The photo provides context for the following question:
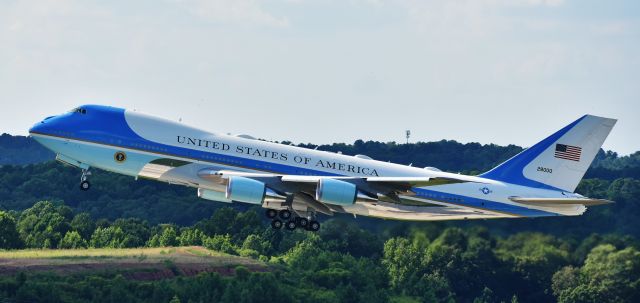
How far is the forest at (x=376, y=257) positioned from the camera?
234ft

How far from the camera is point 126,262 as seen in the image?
73.7m

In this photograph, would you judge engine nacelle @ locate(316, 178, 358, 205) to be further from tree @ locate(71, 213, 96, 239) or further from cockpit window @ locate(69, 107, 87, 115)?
tree @ locate(71, 213, 96, 239)

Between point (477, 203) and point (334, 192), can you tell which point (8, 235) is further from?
point (477, 203)

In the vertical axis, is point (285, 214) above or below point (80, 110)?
below

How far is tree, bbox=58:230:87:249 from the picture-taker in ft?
282

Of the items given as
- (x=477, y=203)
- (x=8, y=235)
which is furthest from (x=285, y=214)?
(x=8, y=235)

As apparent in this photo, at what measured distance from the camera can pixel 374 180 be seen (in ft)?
197

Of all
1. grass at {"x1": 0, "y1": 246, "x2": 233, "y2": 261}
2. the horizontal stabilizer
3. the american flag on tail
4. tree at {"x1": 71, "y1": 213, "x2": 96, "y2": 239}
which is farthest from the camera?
tree at {"x1": 71, "y1": 213, "x2": 96, "y2": 239}

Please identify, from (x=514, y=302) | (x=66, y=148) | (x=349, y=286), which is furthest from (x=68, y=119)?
(x=514, y=302)

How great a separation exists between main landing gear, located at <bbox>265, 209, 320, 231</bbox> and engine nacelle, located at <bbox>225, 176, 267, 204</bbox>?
14.0 feet

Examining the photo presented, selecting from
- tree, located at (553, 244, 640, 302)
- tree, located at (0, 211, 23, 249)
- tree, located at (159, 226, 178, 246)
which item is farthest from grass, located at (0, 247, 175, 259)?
tree, located at (553, 244, 640, 302)

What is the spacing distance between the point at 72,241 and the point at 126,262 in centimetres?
1538

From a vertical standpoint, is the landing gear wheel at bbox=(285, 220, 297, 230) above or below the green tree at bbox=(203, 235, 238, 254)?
above

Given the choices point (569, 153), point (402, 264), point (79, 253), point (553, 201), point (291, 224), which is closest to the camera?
point (553, 201)
